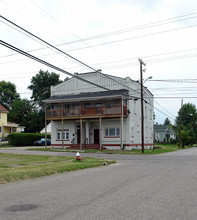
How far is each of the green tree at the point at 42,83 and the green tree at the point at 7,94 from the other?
12052mm

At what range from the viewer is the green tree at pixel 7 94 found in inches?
3066

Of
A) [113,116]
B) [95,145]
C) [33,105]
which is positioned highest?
[33,105]

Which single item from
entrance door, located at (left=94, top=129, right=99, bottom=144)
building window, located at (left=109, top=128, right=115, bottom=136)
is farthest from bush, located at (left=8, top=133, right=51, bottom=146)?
building window, located at (left=109, top=128, right=115, bottom=136)

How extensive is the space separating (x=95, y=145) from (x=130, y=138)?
14.9 feet

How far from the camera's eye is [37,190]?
8.55m

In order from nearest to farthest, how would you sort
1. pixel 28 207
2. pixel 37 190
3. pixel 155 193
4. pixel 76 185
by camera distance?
pixel 28 207 → pixel 155 193 → pixel 37 190 → pixel 76 185

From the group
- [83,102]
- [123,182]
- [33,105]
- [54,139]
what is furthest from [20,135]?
[123,182]

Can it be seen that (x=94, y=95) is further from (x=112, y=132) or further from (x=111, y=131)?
(x=112, y=132)

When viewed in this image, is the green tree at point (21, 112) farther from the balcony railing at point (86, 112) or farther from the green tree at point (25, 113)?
the balcony railing at point (86, 112)

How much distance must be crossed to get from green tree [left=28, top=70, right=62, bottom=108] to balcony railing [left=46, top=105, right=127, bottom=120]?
2993 cm

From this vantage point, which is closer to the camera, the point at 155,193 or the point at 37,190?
the point at 155,193

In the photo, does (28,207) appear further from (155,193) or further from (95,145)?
(95,145)

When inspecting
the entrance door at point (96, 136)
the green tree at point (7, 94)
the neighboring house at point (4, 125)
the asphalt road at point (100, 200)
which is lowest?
the asphalt road at point (100, 200)

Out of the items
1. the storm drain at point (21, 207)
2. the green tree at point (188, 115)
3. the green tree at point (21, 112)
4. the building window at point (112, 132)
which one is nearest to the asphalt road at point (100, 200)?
the storm drain at point (21, 207)
